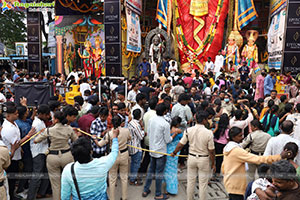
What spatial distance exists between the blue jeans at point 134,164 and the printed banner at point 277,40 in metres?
9.02

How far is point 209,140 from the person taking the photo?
371cm

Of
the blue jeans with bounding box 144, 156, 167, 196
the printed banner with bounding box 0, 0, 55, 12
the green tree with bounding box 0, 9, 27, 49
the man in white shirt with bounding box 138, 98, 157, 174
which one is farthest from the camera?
the green tree with bounding box 0, 9, 27, 49

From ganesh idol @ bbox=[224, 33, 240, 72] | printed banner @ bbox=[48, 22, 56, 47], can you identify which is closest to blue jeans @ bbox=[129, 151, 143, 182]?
ganesh idol @ bbox=[224, 33, 240, 72]

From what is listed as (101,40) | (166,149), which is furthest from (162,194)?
(101,40)

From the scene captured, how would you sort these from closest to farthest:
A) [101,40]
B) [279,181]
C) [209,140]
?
1. [279,181]
2. [209,140]
3. [101,40]

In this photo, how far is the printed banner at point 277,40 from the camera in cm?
1143

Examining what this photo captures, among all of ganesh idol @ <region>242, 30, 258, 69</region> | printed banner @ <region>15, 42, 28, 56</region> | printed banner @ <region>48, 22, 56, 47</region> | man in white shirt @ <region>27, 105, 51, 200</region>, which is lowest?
man in white shirt @ <region>27, 105, 51, 200</region>

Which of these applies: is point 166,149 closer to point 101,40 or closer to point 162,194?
point 162,194

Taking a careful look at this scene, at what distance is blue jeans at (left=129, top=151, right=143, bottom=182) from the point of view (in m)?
4.64

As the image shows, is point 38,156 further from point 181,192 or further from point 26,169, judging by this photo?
point 181,192

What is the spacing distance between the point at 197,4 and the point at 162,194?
14.4 metres

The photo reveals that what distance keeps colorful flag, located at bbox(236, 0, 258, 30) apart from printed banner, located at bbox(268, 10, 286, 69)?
248 centimetres

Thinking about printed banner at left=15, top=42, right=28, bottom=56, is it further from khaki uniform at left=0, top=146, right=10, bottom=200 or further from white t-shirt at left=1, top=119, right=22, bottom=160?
khaki uniform at left=0, top=146, right=10, bottom=200

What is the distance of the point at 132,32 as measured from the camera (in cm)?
1372
